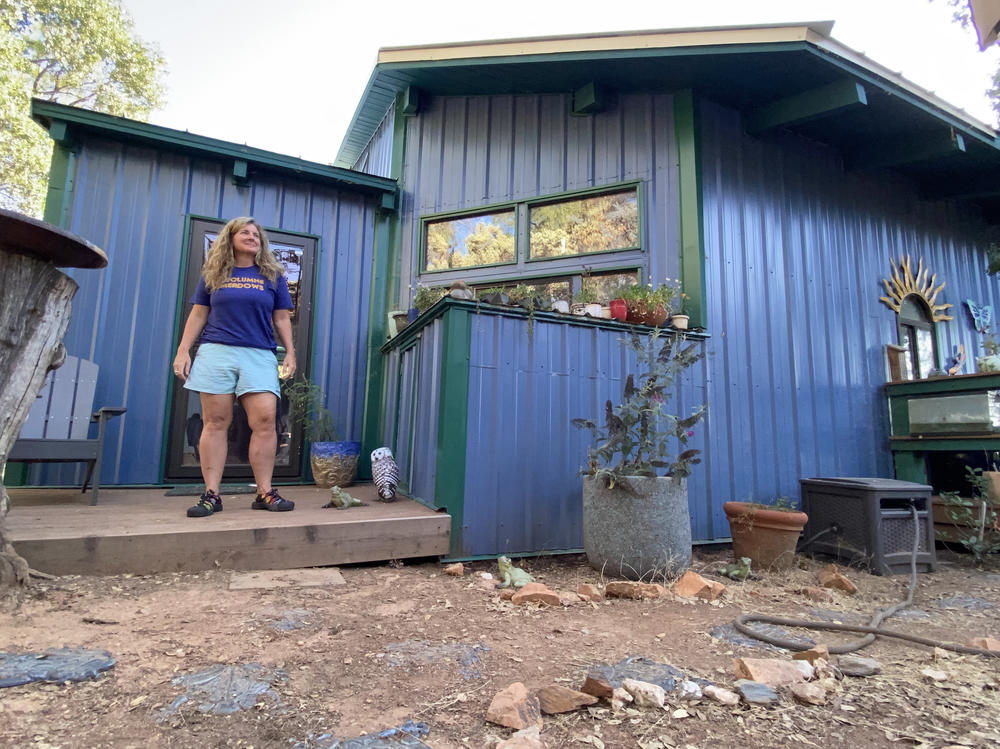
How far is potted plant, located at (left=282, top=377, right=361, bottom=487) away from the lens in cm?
411

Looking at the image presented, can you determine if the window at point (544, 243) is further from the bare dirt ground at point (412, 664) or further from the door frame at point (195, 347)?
the bare dirt ground at point (412, 664)

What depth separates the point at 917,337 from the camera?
5602 millimetres

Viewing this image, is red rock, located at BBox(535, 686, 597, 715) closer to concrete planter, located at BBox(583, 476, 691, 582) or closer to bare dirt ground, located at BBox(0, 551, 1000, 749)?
bare dirt ground, located at BBox(0, 551, 1000, 749)

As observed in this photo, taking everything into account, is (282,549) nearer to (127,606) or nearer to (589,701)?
(127,606)

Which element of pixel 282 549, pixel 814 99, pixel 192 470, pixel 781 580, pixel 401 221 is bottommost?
pixel 781 580

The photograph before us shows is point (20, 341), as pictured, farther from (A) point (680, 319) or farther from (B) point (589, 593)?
(A) point (680, 319)

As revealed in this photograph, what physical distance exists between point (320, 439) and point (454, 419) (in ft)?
6.19

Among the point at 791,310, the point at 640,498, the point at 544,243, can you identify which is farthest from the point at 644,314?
the point at 791,310

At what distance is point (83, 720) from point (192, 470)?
3.24m

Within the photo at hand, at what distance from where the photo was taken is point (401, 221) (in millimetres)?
5082

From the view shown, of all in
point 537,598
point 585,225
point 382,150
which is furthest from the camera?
point 382,150

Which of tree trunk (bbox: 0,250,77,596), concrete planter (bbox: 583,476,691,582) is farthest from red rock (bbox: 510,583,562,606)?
tree trunk (bbox: 0,250,77,596)

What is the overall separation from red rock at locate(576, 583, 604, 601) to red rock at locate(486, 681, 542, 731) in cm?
100

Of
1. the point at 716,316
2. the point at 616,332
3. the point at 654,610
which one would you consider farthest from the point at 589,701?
the point at 716,316
